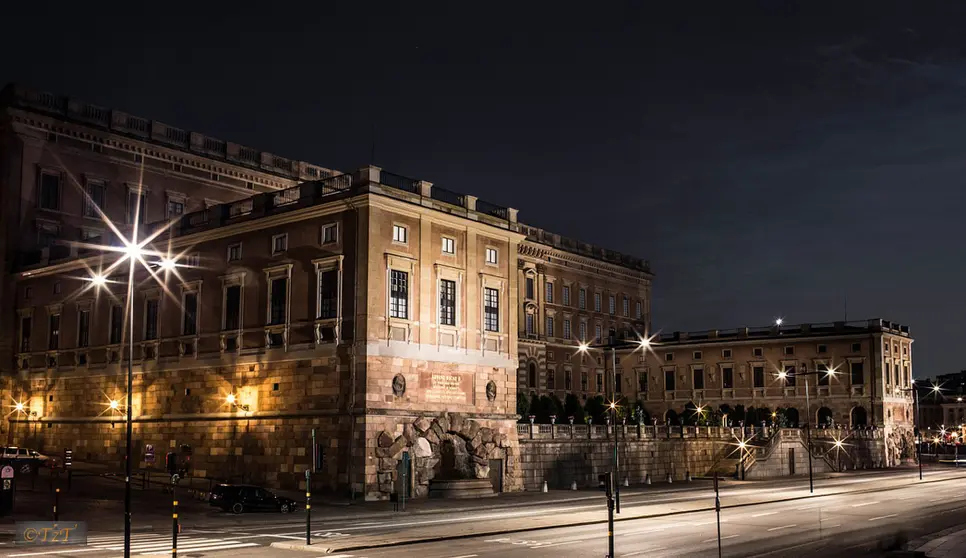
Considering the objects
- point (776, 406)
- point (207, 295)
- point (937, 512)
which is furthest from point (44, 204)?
point (776, 406)

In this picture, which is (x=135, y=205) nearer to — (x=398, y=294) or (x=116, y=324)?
(x=116, y=324)

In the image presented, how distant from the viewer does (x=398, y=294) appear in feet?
170

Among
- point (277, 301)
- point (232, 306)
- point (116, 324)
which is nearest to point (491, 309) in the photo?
point (277, 301)

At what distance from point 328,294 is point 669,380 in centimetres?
6858

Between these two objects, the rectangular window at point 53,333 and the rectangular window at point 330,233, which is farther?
the rectangular window at point 53,333

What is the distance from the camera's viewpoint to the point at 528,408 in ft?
229

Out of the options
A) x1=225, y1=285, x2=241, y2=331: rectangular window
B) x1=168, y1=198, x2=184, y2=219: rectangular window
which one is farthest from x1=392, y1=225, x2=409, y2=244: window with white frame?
x1=168, y1=198, x2=184, y2=219: rectangular window

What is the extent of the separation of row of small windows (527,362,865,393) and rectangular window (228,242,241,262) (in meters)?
48.4

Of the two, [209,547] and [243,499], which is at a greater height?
[243,499]

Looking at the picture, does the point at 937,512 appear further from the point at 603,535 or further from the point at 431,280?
the point at 431,280

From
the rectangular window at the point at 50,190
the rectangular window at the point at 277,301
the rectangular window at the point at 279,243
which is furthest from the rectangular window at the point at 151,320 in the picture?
the rectangular window at the point at 50,190

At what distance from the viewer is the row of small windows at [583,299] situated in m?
102

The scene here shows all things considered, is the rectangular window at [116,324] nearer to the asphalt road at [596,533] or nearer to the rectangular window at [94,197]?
the rectangular window at [94,197]

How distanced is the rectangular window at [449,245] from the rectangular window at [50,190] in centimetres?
3547
